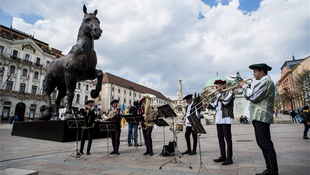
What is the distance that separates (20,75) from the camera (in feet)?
131

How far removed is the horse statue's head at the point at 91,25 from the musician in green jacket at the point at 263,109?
5.87 m

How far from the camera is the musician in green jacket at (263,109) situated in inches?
137

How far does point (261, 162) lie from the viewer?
4.66m

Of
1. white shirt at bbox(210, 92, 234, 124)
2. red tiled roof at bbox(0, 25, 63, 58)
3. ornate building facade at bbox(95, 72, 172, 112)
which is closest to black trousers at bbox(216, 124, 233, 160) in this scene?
white shirt at bbox(210, 92, 234, 124)

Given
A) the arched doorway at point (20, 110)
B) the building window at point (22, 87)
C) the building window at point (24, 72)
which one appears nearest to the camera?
the arched doorway at point (20, 110)

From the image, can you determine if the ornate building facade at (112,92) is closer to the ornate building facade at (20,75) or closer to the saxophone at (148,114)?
the ornate building facade at (20,75)

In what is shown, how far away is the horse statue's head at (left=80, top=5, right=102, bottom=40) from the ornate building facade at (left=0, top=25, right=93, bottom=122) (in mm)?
36210

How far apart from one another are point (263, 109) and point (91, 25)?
6932mm

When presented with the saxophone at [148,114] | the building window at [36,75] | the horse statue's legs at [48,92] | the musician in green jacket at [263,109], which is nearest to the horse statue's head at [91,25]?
the saxophone at [148,114]

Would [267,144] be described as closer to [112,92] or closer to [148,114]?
Answer: [148,114]

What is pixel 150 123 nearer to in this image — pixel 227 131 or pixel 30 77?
pixel 227 131

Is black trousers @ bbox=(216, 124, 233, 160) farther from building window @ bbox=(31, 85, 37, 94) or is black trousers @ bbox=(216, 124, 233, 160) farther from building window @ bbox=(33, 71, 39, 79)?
building window @ bbox=(33, 71, 39, 79)

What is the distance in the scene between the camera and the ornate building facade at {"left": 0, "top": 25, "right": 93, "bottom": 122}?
3709 cm

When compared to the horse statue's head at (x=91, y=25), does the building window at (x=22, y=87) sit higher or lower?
higher
